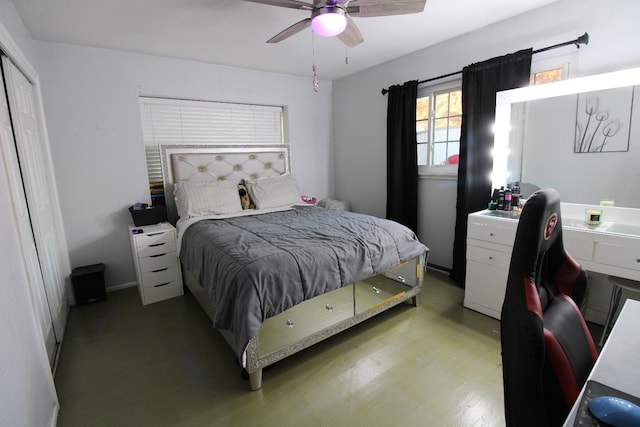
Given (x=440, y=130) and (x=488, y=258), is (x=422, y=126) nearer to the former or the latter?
(x=440, y=130)

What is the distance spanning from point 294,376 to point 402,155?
2.59 m

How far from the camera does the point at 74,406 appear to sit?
1.70 m

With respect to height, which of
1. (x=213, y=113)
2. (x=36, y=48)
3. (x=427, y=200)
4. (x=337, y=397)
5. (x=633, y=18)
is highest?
(x=36, y=48)

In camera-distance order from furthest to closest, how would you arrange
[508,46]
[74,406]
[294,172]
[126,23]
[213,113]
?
1. [294,172]
2. [213,113]
3. [508,46]
4. [126,23]
5. [74,406]

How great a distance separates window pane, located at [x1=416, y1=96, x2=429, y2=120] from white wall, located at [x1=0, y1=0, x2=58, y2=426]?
133 inches

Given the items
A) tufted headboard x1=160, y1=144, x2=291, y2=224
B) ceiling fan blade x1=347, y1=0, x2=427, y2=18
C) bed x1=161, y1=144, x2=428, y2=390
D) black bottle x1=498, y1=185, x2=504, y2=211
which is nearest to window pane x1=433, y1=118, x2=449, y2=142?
black bottle x1=498, y1=185, x2=504, y2=211

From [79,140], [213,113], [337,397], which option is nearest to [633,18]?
[337,397]

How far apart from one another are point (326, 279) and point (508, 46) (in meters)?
2.51

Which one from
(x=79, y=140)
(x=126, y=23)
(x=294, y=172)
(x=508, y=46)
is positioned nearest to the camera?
(x=126, y=23)

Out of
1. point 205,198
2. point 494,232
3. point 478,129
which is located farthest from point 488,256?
point 205,198

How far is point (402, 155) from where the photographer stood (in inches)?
140

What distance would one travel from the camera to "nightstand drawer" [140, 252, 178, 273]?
112 inches

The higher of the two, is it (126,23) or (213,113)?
(126,23)

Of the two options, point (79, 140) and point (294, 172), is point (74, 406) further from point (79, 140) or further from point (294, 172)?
point (294, 172)
